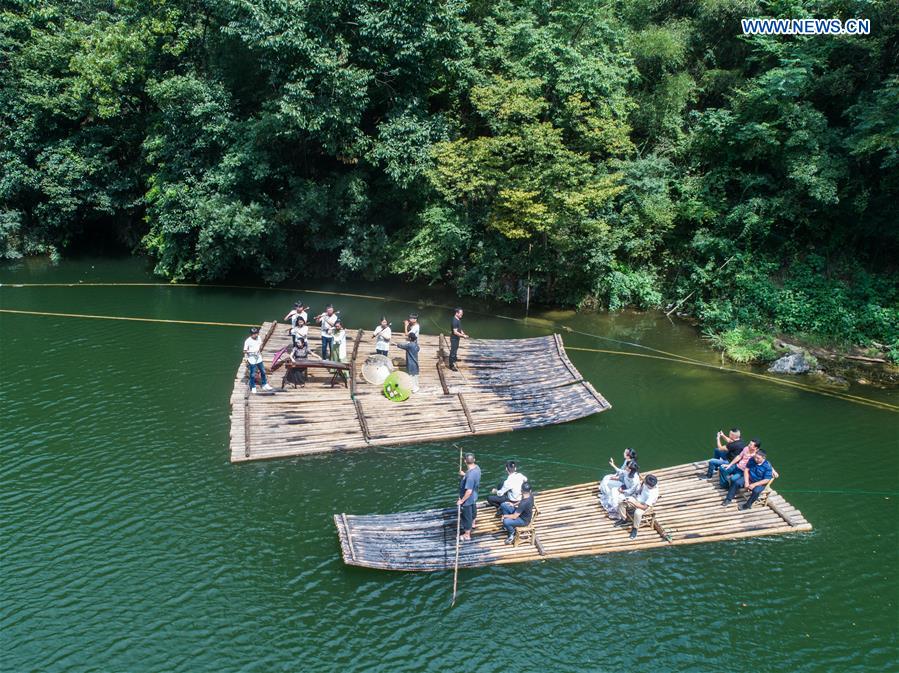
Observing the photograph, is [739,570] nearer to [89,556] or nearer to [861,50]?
[89,556]

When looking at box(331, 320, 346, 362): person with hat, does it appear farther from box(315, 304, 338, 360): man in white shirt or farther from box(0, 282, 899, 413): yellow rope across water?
box(0, 282, 899, 413): yellow rope across water

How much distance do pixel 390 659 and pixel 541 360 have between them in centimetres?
1162

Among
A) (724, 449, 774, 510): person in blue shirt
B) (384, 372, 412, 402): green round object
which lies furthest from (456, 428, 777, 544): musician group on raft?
(384, 372, 412, 402): green round object

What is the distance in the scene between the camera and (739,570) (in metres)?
13.4

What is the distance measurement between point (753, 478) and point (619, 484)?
9.55 feet

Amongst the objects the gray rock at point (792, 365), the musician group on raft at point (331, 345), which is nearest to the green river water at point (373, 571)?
the gray rock at point (792, 365)

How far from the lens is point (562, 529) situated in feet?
45.8

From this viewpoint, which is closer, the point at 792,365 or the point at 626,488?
the point at 626,488

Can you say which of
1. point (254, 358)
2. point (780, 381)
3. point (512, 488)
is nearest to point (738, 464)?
point (512, 488)

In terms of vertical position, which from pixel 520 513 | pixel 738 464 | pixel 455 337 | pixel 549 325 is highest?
pixel 455 337

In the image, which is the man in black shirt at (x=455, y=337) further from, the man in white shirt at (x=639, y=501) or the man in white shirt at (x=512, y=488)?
the man in white shirt at (x=639, y=501)

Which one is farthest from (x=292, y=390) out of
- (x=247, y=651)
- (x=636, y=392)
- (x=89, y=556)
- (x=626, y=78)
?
(x=626, y=78)

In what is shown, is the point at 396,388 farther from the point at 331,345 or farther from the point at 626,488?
the point at 626,488

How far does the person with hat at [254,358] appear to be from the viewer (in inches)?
704
